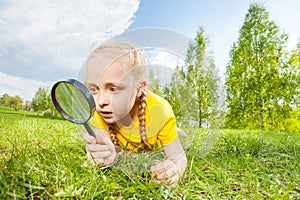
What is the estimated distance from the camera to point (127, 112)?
2.36m

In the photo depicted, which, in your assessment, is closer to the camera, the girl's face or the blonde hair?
the girl's face

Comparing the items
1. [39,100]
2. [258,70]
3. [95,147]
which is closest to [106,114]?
[95,147]

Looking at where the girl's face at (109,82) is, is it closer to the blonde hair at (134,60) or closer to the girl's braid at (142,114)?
the blonde hair at (134,60)

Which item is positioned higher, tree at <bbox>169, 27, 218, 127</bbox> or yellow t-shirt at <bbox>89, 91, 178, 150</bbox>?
tree at <bbox>169, 27, 218, 127</bbox>

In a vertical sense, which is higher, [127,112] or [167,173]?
[127,112]

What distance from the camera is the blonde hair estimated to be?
2082mm

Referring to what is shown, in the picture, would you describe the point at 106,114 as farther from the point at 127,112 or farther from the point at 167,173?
the point at 167,173

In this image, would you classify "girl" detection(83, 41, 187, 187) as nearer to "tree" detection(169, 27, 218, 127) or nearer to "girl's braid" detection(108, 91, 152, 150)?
"girl's braid" detection(108, 91, 152, 150)

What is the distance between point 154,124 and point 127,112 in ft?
1.02

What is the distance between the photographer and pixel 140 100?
8.15ft

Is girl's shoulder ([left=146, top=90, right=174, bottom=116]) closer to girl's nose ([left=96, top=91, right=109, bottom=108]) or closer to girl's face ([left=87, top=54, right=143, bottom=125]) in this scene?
girl's face ([left=87, top=54, right=143, bottom=125])

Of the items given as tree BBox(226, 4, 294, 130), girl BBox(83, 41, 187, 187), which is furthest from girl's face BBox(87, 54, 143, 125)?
tree BBox(226, 4, 294, 130)

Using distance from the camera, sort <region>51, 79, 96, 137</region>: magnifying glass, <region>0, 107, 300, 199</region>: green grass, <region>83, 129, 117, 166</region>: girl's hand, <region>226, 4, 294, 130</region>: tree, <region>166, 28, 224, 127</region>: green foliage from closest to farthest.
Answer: <region>0, 107, 300, 199</region>: green grass, <region>51, 79, 96, 137</region>: magnifying glass, <region>83, 129, 117, 166</region>: girl's hand, <region>166, 28, 224, 127</region>: green foliage, <region>226, 4, 294, 130</region>: tree

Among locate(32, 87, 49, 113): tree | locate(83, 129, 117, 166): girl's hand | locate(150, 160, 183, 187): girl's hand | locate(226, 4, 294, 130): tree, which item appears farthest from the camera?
locate(32, 87, 49, 113): tree
